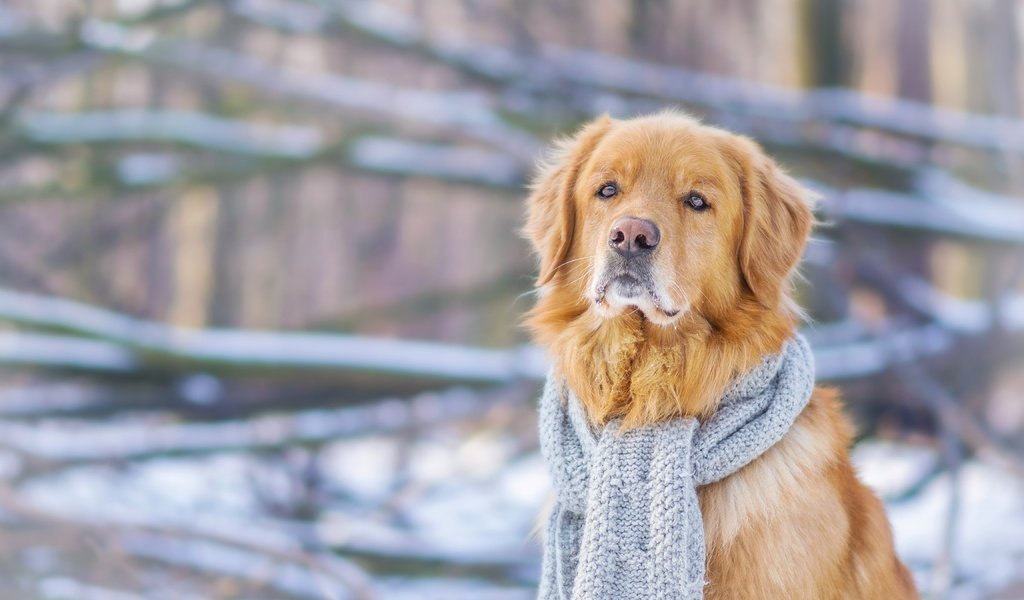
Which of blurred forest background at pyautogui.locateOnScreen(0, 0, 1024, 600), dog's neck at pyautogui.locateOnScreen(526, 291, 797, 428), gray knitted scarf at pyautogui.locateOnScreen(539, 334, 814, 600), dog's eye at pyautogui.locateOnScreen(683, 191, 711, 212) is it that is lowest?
gray knitted scarf at pyautogui.locateOnScreen(539, 334, 814, 600)

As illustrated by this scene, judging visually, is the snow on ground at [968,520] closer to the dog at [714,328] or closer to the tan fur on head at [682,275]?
the dog at [714,328]

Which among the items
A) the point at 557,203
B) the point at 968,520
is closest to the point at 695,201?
the point at 557,203

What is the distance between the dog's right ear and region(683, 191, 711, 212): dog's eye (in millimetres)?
331

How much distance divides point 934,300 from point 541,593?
3.21 meters

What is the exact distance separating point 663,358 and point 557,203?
0.51 metres

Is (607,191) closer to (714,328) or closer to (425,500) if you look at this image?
(714,328)

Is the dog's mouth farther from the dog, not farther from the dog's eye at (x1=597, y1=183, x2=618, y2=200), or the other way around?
the dog's eye at (x1=597, y1=183, x2=618, y2=200)

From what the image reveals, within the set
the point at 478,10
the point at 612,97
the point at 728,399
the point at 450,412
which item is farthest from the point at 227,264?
the point at 728,399

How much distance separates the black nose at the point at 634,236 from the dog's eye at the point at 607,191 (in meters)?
0.20

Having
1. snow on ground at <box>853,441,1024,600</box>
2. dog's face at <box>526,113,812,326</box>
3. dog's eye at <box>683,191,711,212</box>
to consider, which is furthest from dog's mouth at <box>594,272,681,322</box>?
snow on ground at <box>853,441,1024,600</box>

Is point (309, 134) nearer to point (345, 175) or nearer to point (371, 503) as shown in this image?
point (345, 175)

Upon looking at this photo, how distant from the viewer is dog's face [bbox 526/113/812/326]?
197 centimetres

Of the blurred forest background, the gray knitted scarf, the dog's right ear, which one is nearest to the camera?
the gray knitted scarf

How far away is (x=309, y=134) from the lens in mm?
4629
